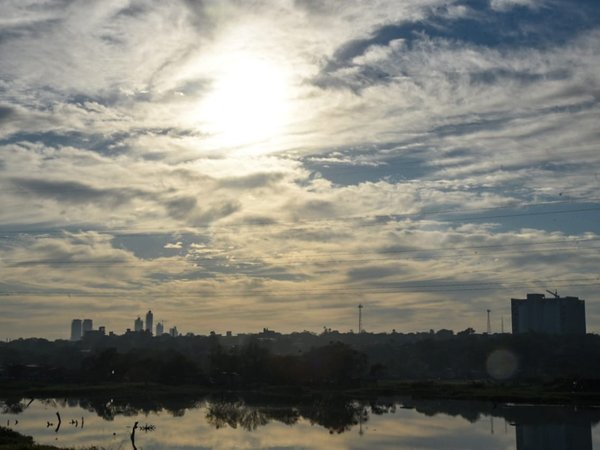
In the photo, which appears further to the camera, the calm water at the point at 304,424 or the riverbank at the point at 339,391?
the riverbank at the point at 339,391

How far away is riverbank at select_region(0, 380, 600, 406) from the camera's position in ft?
335

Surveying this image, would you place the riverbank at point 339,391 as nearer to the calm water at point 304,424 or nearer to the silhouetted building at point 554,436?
the calm water at point 304,424

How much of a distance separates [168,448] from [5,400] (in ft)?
181

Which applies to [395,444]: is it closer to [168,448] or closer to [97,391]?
[168,448]

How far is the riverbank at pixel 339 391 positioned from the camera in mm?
102250

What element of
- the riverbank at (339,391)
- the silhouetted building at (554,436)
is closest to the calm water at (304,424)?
the silhouetted building at (554,436)

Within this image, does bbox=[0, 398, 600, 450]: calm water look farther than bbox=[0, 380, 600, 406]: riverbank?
No

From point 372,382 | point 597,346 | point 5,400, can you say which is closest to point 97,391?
point 5,400

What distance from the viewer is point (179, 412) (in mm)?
86938

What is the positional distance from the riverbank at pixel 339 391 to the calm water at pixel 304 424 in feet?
24.2

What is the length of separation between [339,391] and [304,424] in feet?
149

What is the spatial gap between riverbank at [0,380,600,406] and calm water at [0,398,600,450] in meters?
7.38

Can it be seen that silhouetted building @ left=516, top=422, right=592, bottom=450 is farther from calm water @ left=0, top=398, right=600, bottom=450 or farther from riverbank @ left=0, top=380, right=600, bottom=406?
riverbank @ left=0, top=380, right=600, bottom=406

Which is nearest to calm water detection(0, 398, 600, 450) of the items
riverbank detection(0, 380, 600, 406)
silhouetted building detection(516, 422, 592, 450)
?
silhouetted building detection(516, 422, 592, 450)
